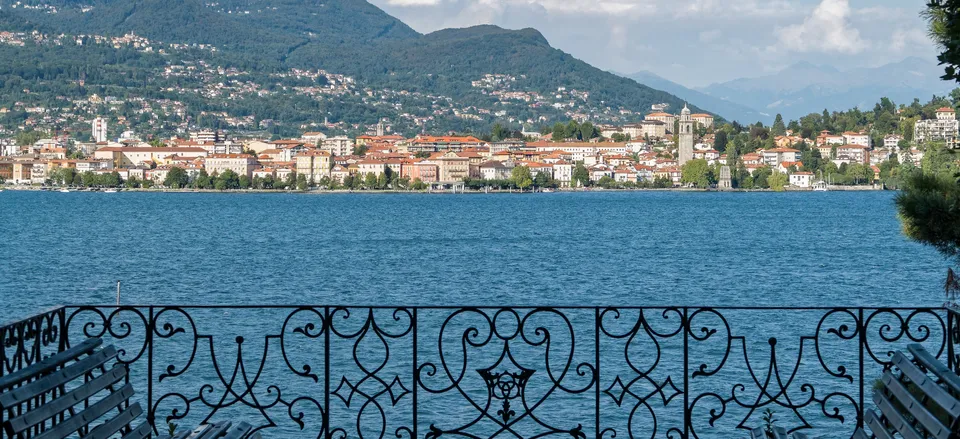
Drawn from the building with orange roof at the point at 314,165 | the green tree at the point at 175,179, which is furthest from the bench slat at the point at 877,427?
the building with orange roof at the point at 314,165

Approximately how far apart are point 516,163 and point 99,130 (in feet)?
228

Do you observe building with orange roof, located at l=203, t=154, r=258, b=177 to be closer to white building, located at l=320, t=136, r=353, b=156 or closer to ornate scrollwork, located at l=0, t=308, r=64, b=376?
white building, located at l=320, t=136, r=353, b=156

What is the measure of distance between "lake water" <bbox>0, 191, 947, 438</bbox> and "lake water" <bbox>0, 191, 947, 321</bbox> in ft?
0.43

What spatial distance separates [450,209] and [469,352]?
62.2 metres

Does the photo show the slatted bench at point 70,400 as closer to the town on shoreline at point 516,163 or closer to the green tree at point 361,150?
the town on shoreline at point 516,163

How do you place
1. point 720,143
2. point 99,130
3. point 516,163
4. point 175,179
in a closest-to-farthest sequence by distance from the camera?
1. point 175,179
2. point 516,163
3. point 720,143
4. point 99,130

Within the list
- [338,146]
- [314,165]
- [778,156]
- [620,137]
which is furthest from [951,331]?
[620,137]

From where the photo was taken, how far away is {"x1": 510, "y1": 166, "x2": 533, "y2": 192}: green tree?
11750 cm

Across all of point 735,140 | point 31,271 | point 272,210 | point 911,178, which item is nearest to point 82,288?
point 31,271

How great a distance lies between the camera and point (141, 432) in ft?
11.7

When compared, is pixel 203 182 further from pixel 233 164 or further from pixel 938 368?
pixel 938 368

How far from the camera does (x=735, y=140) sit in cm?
13938

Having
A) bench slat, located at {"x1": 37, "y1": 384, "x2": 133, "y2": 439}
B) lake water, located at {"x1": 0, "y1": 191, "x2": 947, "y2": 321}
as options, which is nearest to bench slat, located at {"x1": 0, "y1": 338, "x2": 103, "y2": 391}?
bench slat, located at {"x1": 37, "y1": 384, "x2": 133, "y2": 439}

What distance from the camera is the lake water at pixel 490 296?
448 inches
